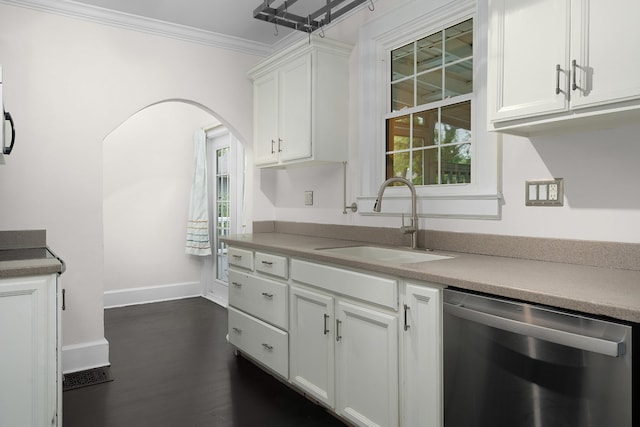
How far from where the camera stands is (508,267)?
71.4 inches

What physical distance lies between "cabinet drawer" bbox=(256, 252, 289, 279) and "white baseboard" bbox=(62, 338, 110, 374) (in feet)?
4.30

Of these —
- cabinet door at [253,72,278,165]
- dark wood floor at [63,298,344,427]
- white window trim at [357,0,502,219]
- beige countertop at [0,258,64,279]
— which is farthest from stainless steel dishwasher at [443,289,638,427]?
cabinet door at [253,72,278,165]

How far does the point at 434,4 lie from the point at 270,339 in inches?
86.6

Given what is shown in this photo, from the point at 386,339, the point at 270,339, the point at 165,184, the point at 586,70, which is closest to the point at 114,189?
the point at 165,184

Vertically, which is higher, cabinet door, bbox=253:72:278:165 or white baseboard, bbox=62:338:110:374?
cabinet door, bbox=253:72:278:165

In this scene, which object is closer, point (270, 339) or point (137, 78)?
point (270, 339)

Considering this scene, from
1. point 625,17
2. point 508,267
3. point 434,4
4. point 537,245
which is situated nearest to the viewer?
point 625,17

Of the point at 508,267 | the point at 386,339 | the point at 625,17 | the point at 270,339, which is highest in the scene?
the point at 625,17

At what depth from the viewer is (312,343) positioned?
240cm

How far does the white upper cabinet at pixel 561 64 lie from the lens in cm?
144

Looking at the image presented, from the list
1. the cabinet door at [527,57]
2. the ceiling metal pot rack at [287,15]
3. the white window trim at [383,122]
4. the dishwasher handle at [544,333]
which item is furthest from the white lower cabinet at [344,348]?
the ceiling metal pot rack at [287,15]

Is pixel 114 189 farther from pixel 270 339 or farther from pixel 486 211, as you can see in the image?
pixel 486 211

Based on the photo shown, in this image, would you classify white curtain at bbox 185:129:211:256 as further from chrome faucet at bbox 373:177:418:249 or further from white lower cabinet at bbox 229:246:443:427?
chrome faucet at bbox 373:177:418:249

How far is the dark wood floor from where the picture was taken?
7.79 feet
